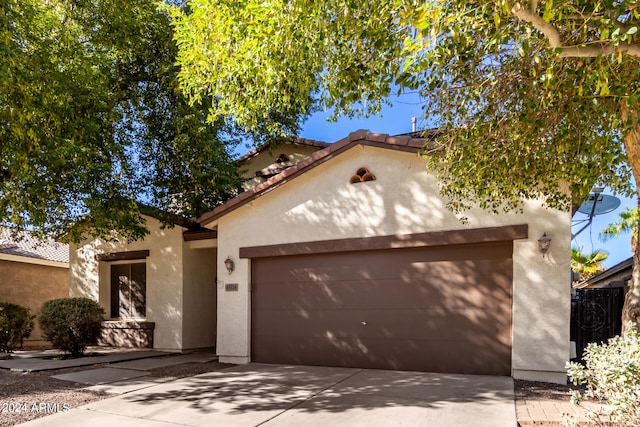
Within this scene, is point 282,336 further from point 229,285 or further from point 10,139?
point 10,139

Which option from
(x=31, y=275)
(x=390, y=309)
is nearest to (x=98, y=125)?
(x=390, y=309)

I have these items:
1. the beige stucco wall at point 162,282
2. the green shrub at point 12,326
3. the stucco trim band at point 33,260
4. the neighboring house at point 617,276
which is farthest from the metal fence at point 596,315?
the stucco trim band at point 33,260

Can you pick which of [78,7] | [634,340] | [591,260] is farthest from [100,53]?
[591,260]

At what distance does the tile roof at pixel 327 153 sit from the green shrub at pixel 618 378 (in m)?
4.30

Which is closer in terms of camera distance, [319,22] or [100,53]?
[319,22]

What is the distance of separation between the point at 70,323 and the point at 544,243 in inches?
406

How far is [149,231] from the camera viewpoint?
12.7m

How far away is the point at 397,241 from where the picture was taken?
884cm

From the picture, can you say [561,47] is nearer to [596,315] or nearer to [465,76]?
[465,76]

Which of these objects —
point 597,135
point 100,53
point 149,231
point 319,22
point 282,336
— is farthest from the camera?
point 149,231

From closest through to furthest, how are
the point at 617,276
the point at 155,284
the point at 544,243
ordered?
the point at 544,243 < the point at 155,284 < the point at 617,276

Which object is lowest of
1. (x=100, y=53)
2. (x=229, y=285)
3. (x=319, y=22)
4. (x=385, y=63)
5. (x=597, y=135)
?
(x=229, y=285)

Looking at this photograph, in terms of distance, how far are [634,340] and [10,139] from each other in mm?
10830

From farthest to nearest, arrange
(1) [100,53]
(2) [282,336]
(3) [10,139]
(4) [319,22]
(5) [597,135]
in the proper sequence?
(1) [100,53] → (2) [282,336] → (3) [10,139] → (5) [597,135] → (4) [319,22]
